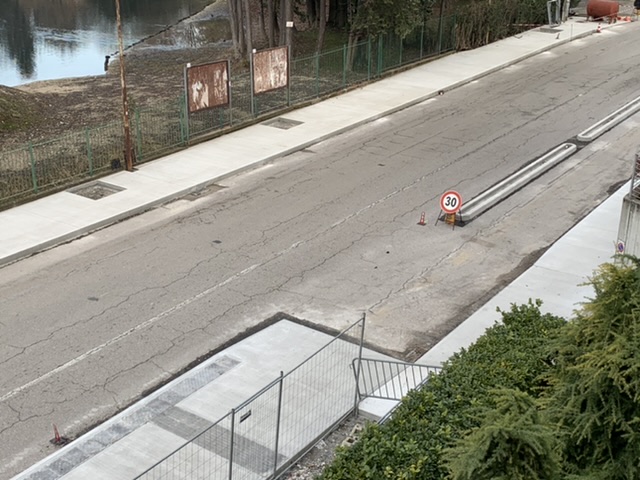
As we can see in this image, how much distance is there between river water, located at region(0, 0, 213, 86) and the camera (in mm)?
38906

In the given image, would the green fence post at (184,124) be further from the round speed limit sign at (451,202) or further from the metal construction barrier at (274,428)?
the metal construction barrier at (274,428)

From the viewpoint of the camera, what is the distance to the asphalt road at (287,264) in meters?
11.9

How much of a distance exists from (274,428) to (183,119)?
1401 centimetres

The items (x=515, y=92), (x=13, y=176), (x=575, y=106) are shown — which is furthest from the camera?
(x=515, y=92)

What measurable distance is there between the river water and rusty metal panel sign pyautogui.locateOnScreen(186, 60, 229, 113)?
16.0 metres

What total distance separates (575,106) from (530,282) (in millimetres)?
14228

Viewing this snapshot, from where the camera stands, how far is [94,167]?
20047mm

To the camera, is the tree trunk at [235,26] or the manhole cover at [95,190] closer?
the manhole cover at [95,190]

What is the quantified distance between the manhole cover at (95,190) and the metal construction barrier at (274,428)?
→ 360 inches

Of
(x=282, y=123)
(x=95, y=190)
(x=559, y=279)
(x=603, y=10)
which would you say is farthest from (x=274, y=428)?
(x=603, y=10)

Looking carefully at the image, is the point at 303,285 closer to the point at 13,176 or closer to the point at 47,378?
the point at 47,378

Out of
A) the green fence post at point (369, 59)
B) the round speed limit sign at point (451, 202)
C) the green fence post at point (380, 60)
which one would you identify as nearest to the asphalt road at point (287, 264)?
the round speed limit sign at point (451, 202)

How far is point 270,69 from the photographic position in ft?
81.1

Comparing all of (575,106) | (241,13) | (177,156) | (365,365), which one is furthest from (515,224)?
(241,13)
